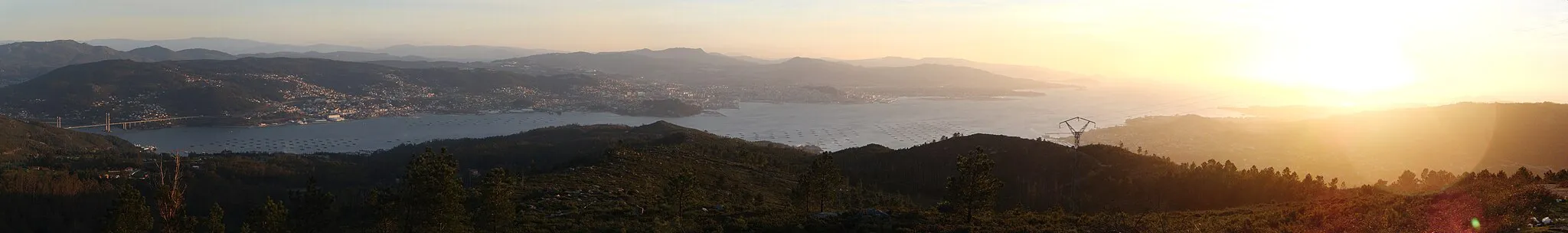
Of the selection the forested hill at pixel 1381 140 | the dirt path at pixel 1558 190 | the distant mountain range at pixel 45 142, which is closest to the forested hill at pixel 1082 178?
the dirt path at pixel 1558 190

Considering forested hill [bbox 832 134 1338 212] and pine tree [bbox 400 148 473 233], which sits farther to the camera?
forested hill [bbox 832 134 1338 212]

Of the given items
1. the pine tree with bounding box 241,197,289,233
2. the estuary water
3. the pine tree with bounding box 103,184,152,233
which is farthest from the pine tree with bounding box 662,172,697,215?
the estuary water

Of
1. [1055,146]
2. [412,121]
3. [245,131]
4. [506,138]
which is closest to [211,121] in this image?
[245,131]

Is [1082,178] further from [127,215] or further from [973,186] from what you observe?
[127,215]

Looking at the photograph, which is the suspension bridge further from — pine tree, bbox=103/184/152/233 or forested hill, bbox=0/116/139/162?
pine tree, bbox=103/184/152/233

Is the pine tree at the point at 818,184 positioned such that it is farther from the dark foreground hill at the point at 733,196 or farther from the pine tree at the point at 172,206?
the pine tree at the point at 172,206

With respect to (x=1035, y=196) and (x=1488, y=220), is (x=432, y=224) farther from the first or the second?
(x=1035, y=196)
